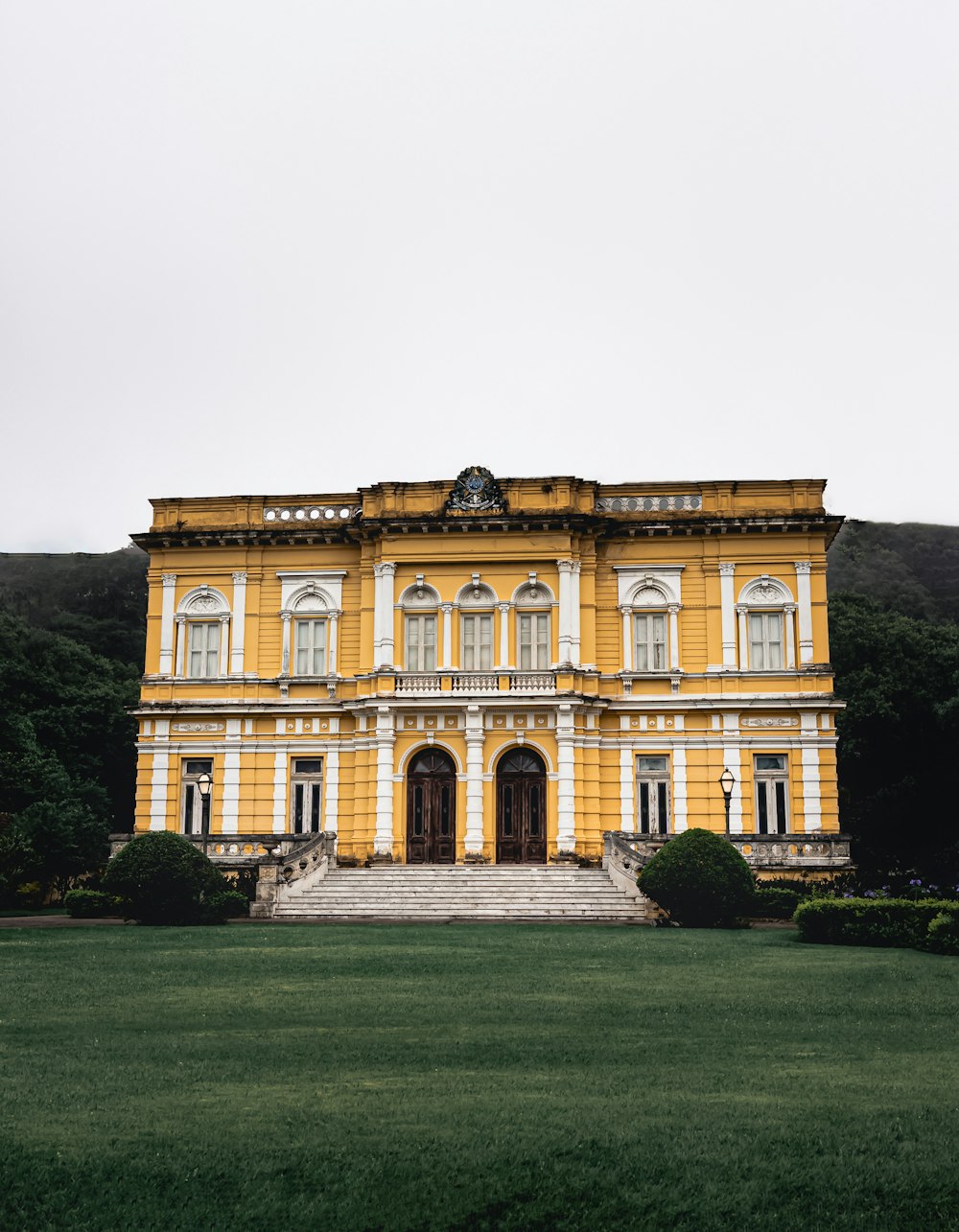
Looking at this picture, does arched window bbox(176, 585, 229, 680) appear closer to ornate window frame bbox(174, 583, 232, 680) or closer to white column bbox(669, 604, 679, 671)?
ornate window frame bbox(174, 583, 232, 680)

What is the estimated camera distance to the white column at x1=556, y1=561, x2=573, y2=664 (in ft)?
120

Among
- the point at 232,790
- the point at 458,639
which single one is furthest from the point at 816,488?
the point at 232,790

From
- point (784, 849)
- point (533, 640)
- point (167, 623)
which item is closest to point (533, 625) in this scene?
point (533, 640)

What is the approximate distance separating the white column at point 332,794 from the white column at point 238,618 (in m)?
3.72

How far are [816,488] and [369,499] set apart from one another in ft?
40.5

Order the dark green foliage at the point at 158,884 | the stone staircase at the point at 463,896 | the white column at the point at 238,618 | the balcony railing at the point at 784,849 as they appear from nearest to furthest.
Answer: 1. the dark green foliage at the point at 158,884
2. the stone staircase at the point at 463,896
3. the balcony railing at the point at 784,849
4. the white column at the point at 238,618

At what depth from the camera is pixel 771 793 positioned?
36.4 meters

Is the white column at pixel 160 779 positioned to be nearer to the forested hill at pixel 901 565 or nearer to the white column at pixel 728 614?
the white column at pixel 728 614

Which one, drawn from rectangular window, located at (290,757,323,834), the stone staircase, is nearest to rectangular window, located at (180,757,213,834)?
rectangular window, located at (290,757,323,834)

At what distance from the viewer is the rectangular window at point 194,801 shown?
37969 millimetres

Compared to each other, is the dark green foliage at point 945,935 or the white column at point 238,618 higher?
the white column at point 238,618

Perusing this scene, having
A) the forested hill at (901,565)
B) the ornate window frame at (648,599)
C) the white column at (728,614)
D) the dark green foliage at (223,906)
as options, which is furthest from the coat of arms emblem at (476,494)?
the forested hill at (901,565)

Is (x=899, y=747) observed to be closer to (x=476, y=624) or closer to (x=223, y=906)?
(x=476, y=624)

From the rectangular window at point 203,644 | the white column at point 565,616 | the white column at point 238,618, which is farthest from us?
the rectangular window at point 203,644
